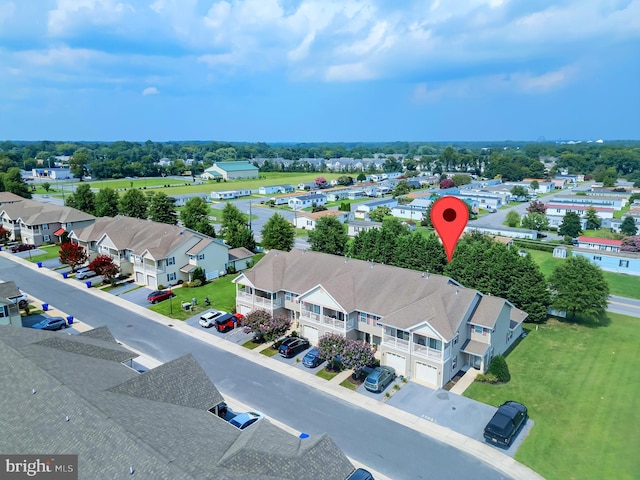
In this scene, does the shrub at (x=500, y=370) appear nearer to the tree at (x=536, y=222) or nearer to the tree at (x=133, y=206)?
the tree at (x=536, y=222)

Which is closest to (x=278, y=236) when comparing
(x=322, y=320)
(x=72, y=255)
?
(x=322, y=320)

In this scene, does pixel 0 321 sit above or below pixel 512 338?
above

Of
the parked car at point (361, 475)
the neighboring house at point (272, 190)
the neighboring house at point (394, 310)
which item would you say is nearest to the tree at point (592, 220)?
the neighboring house at point (394, 310)

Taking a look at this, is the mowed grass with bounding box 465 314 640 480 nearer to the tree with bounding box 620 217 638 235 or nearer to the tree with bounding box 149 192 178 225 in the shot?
the tree with bounding box 620 217 638 235

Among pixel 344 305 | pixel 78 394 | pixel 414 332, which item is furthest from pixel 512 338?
pixel 78 394

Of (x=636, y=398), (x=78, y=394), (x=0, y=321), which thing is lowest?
(x=636, y=398)

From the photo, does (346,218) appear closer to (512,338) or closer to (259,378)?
(512,338)
